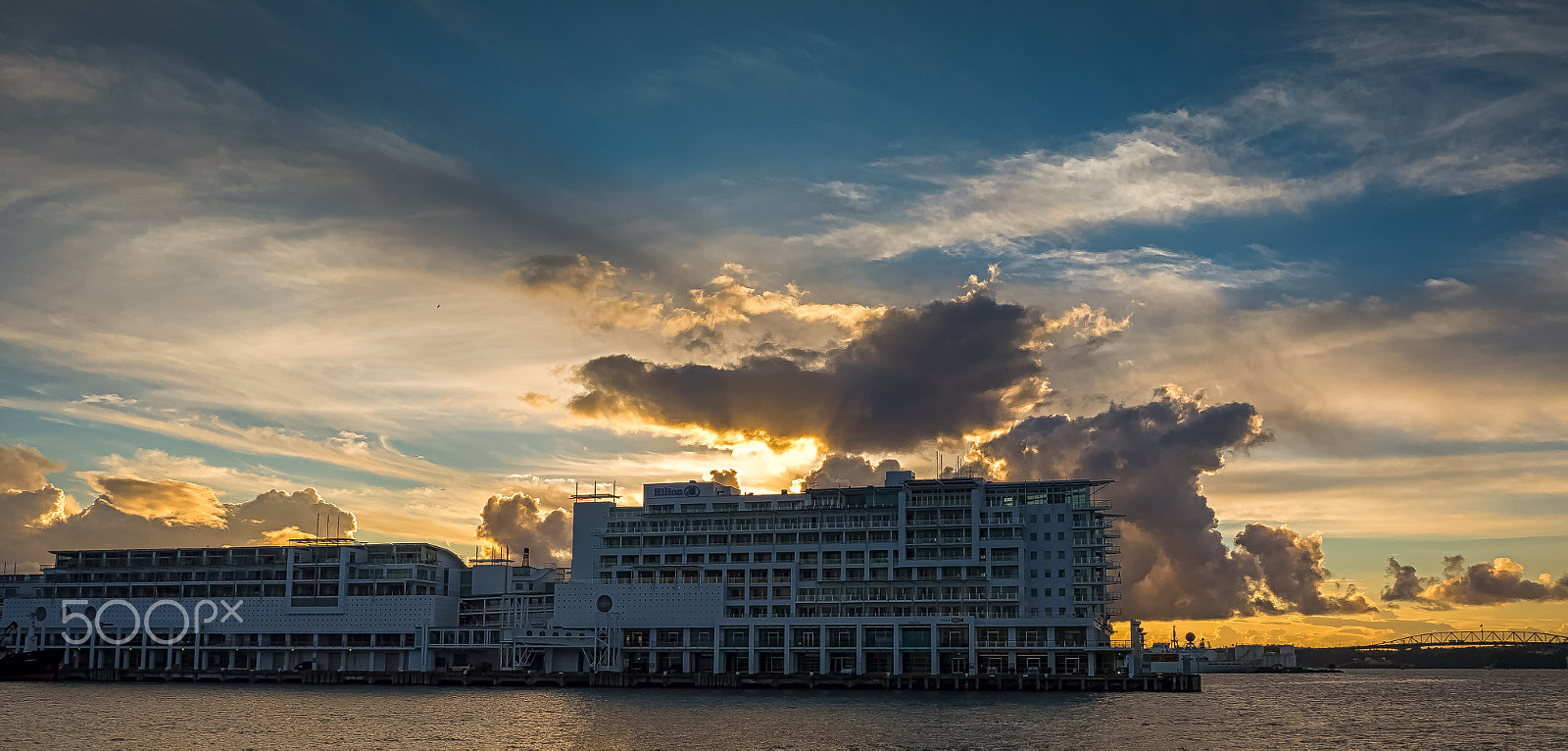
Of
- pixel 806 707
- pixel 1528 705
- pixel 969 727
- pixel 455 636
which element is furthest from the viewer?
pixel 455 636

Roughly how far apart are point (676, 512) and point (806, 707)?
56.9 metres

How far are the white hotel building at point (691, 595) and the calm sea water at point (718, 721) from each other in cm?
1277

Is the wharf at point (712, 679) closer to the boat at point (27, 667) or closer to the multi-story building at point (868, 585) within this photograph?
the multi-story building at point (868, 585)

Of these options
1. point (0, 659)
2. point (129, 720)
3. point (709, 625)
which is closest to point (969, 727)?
point (709, 625)

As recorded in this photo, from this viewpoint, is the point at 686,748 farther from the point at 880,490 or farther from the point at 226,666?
the point at 226,666

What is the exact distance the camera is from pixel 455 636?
165875 millimetres

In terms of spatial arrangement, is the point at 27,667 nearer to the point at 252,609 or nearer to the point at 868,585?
the point at 252,609

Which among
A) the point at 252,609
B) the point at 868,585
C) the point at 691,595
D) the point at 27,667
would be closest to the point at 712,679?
the point at 691,595

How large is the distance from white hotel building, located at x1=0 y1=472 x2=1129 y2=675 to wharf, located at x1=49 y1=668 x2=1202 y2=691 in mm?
3899

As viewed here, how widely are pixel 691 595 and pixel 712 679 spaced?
13.4m

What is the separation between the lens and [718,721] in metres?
104

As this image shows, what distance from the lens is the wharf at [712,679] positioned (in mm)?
139375

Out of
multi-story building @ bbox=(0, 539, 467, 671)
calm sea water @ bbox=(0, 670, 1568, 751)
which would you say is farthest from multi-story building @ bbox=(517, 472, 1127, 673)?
multi-story building @ bbox=(0, 539, 467, 671)

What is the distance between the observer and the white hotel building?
150625 mm
